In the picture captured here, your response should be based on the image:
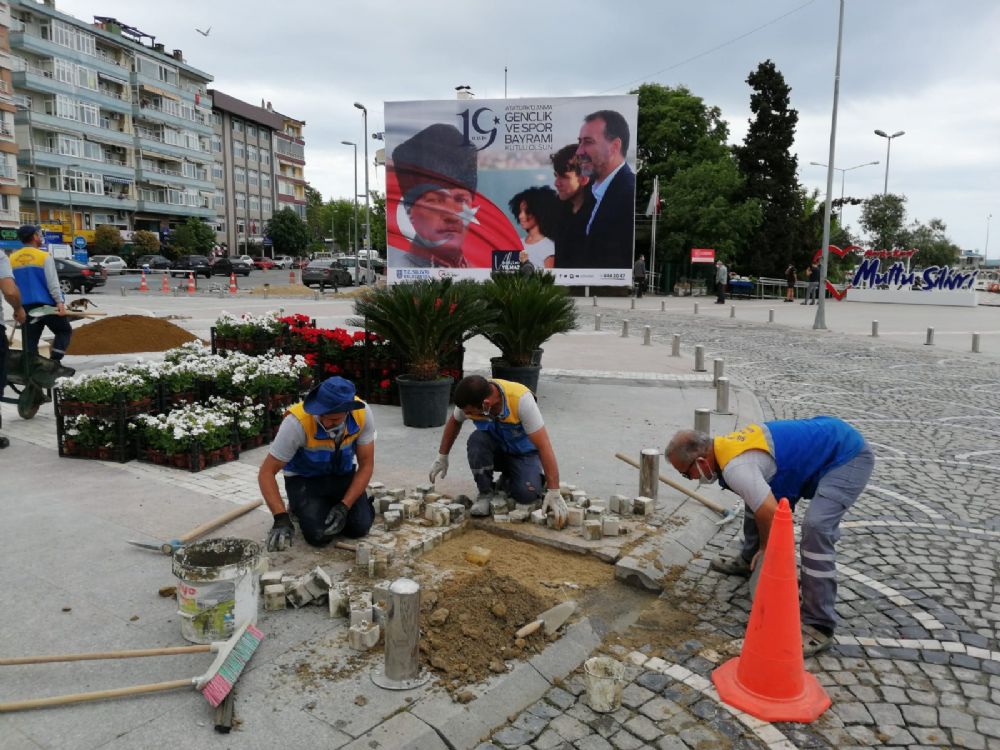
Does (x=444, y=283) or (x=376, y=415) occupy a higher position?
(x=444, y=283)

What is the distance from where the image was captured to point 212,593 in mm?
3670

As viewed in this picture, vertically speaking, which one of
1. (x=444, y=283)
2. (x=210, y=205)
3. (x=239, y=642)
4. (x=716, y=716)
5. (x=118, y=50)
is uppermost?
(x=118, y=50)

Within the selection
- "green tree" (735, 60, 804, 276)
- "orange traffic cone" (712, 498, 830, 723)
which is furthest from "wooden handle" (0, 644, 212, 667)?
"green tree" (735, 60, 804, 276)

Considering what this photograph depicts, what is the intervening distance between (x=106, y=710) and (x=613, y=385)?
9371mm

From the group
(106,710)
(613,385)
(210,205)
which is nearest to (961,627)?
(106,710)

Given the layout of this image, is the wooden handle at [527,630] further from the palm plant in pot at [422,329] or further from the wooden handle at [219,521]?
→ the palm plant in pot at [422,329]

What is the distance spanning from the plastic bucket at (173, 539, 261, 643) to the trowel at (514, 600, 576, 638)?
1.43 metres

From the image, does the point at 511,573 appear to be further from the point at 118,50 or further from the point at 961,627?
the point at 118,50

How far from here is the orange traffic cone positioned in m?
3.46

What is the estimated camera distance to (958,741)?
3.24 metres

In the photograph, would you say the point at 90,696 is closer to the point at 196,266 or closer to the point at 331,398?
the point at 331,398

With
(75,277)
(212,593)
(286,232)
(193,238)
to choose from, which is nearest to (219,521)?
(212,593)

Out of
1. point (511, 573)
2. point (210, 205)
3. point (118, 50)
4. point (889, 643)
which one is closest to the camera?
point (889, 643)

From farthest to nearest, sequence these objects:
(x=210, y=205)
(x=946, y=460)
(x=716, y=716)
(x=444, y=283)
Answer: (x=210, y=205)
(x=444, y=283)
(x=946, y=460)
(x=716, y=716)
